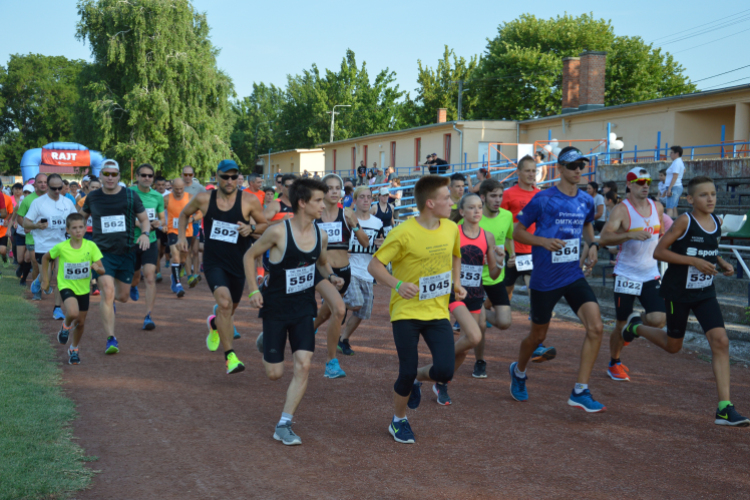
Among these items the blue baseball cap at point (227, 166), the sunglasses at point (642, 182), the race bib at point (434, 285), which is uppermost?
the blue baseball cap at point (227, 166)

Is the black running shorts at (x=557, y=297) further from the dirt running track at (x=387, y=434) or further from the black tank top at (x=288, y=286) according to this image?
the black tank top at (x=288, y=286)

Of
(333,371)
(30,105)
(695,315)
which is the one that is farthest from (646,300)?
(30,105)

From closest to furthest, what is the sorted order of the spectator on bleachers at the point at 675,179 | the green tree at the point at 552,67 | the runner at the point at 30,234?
the runner at the point at 30,234, the spectator on bleachers at the point at 675,179, the green tree at the point at 552,67

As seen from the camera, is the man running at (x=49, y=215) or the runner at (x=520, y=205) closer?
the runner at (x=520, y=205)

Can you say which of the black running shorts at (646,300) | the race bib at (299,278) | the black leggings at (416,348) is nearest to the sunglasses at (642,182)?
the black running shorts at (646,300)

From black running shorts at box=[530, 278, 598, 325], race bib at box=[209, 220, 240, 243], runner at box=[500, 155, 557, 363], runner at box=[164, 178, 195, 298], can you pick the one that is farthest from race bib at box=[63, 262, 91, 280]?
runner at box=[164, 178, 195, 298]

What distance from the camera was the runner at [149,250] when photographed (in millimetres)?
9648

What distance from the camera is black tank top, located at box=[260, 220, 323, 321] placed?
5.47 metres

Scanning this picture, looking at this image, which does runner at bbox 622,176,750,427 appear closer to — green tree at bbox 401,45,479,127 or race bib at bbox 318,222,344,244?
race bib at bbox 318,222,344,244

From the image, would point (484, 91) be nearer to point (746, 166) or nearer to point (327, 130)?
point (327, 130)

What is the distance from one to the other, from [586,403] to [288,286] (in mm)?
2795

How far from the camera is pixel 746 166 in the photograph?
628 inches

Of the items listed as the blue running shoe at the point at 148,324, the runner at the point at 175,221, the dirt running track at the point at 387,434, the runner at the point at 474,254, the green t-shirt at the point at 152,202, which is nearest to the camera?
the dirt running track at the point at 387,434

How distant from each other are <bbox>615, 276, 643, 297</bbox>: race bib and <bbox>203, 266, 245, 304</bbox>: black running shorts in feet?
12.8
